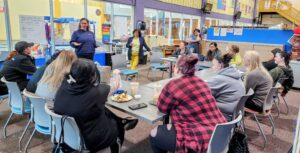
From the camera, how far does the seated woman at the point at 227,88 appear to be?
2.24 metres

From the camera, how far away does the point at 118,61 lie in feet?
16.3

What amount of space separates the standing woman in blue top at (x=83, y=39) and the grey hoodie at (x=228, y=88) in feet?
10.5

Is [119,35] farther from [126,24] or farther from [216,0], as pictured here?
[216,0]

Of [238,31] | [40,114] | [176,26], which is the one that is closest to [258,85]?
[40,114]

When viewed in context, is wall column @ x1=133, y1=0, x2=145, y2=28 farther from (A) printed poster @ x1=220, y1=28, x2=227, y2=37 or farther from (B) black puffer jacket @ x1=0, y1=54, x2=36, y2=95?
(B) black puffer jacket @ x1=0, y1=54, x2=36, y2=95

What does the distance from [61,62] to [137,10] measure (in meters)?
5.97

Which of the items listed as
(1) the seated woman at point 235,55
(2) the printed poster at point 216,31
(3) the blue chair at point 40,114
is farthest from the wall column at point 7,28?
(2) the printed poster at point 216,31

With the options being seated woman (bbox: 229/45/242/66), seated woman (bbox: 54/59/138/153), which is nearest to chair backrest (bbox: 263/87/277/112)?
seated woman (bbox: 229/45/242/66)

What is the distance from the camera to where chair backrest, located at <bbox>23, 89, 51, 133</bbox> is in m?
2.00

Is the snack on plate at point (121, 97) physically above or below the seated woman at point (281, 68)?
below

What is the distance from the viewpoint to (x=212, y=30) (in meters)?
7.31

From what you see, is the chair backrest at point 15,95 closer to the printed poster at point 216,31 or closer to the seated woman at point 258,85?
the seated woman at point 258,85

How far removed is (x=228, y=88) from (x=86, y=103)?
4.64ft

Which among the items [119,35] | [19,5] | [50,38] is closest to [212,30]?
[119,35]
